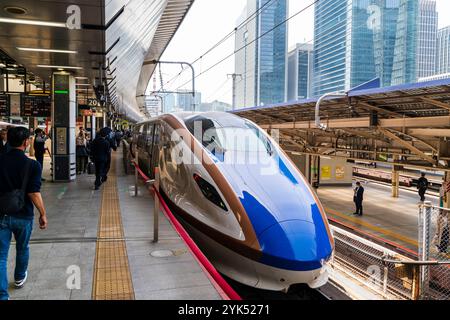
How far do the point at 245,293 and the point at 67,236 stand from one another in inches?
108

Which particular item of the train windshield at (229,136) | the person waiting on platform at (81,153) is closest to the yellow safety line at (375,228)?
the train windshield at (229,136)

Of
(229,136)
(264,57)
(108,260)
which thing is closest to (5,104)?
(229,136)

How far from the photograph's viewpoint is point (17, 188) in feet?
10.6

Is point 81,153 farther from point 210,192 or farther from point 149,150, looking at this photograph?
point 210,192

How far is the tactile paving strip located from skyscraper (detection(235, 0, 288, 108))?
13.7 meters

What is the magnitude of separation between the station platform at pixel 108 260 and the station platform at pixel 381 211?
1025 centimetres

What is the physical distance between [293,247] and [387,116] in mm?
7504

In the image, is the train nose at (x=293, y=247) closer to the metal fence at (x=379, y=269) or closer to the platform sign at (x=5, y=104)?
the metal fence at (x=379, y=269)

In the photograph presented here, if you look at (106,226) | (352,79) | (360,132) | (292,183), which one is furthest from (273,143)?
(352,79)

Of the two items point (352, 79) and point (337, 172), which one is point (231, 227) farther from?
point (337, 172)

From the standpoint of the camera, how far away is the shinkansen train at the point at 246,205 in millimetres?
4047

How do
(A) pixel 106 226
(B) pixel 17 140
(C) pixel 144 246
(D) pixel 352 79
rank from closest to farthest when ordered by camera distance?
1. (B) pixel 17 140
2. (C) pixel 144 246
3. (A) pixel 106 226
4. (D) pixel 352 79

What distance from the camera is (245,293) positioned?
515 cm

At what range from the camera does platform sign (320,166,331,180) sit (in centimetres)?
2428
